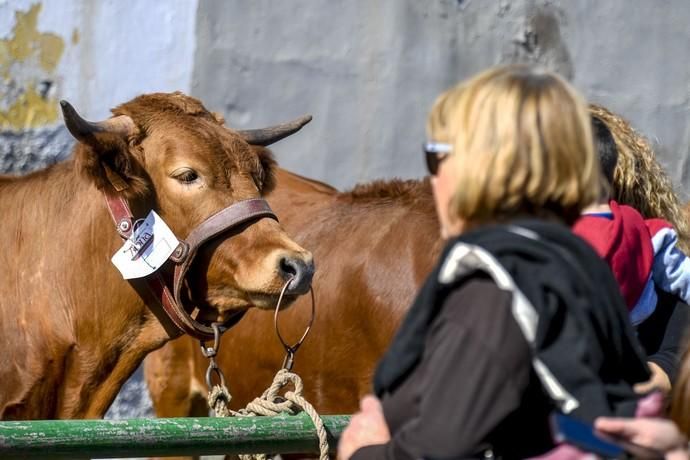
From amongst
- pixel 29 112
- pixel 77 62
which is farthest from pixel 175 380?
pixel 77 62

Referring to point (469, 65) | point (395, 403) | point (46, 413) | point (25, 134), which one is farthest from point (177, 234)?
point (469, 65)

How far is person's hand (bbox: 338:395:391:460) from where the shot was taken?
1910 mm

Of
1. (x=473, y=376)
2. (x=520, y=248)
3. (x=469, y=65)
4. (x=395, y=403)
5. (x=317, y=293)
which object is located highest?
(x=520, y=248)

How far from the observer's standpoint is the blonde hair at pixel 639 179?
343cm

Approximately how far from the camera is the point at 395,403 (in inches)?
72.4

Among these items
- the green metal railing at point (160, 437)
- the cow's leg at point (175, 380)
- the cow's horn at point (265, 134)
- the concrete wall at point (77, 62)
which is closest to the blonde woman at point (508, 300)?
the green metal railing at point (160, 437)

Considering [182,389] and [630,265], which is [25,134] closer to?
[182,389]

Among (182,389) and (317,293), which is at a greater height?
(317,293)

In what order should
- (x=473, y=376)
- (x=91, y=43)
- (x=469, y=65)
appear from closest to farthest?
(x=473, y=376) < (x=91, y=43) < (x=469, y=65)

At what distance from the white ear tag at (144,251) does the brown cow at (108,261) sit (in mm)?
73

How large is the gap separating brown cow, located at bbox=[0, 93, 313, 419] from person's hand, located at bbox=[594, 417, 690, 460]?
1.96m

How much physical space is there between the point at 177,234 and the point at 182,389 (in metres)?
2.06

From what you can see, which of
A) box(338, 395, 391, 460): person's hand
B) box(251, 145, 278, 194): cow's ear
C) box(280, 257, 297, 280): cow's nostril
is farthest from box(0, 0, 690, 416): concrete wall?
box(338, 395, 391, 460): person's hand

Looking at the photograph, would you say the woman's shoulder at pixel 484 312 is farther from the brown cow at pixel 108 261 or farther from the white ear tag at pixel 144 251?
the white ear tag at pixel 144 251
